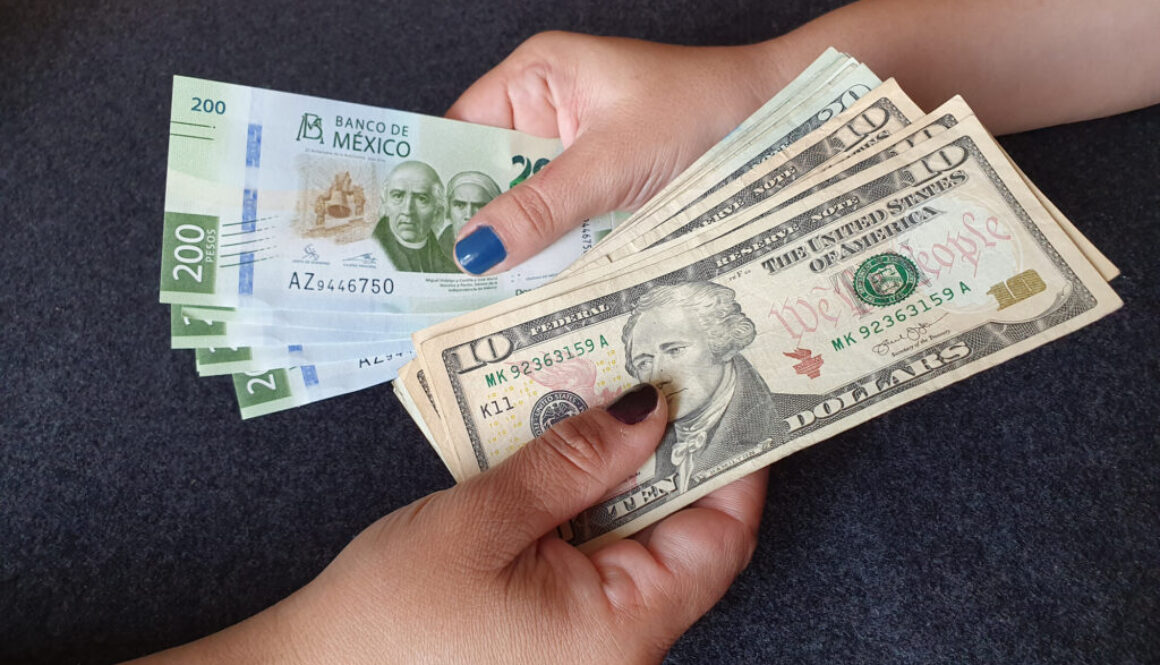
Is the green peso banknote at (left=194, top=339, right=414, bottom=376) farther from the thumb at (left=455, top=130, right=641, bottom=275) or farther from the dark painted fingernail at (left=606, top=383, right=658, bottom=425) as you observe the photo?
the dark painted fingernail at (left=606, top=383, right=658, bottom=425)

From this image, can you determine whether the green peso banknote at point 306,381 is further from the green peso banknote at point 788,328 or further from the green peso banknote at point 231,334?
the green peso banknote at point 788,328

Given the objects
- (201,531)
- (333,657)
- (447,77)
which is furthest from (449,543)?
(447,77)

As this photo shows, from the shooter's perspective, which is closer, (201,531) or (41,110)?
(201,531)

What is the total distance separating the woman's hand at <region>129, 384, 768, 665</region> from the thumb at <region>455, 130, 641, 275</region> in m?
0.20

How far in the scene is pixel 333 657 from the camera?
0.55m

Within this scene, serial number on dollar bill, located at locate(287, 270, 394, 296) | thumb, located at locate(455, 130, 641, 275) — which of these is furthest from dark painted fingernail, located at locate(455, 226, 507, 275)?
serial number on dollar bill, located at locate(287, 270, 394, 296)

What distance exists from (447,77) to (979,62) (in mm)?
676

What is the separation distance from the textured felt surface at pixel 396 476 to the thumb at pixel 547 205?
28cm

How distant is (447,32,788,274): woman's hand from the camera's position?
70cm

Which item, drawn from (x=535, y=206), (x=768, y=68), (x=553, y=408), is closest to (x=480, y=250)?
(x=535, y=206)

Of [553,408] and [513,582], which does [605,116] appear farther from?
[513,582]

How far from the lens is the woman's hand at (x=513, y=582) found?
53cm

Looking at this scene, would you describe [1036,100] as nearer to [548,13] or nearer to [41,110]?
[548,13]

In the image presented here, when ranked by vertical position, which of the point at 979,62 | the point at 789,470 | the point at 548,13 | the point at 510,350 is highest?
the point at 548,13
